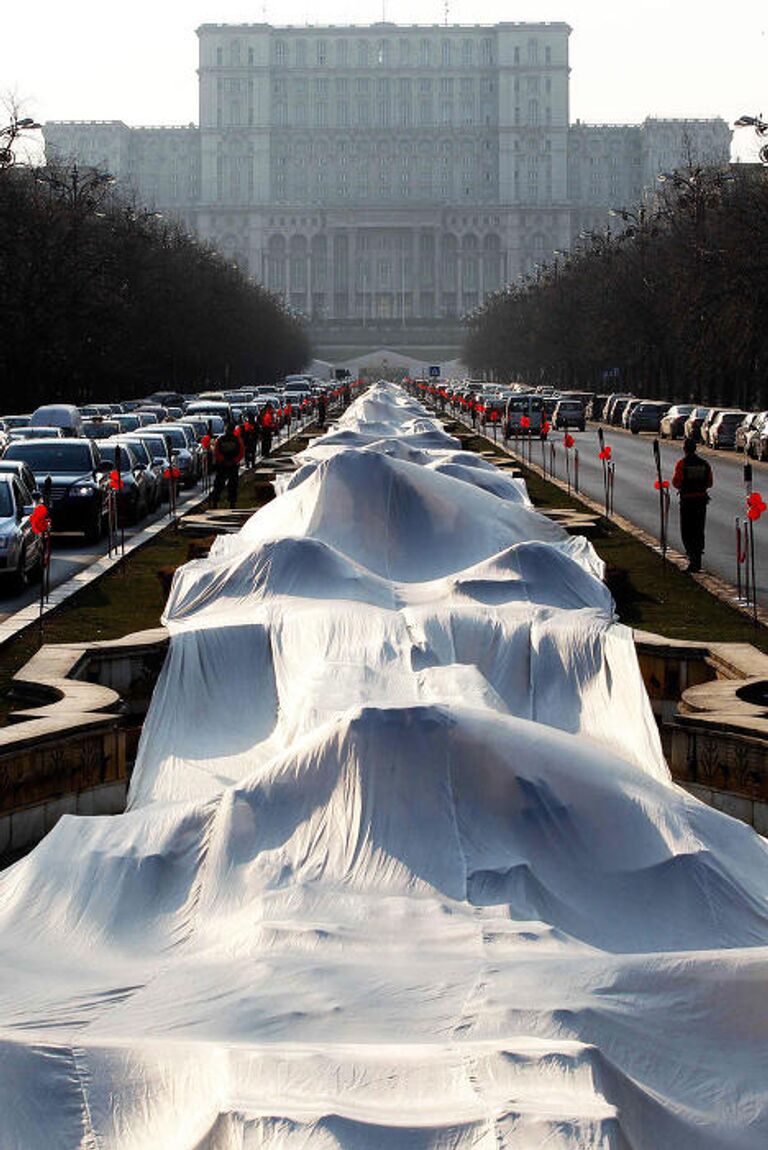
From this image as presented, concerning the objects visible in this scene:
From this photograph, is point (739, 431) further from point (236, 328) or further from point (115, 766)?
point (236, 328)

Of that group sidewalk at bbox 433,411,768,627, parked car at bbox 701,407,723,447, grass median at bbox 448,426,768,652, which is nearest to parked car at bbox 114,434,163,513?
sidewalk at bbox 433,411,768,627

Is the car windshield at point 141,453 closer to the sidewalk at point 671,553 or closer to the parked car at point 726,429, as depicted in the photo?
the sidewalk at point 671,553

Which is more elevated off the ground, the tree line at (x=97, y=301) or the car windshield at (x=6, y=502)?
the tree line at (x=97, y=301)

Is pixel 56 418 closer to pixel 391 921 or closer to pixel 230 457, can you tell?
pixel 230 457

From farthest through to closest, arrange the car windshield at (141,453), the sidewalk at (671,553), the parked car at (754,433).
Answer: the parked car at (754,433) < the car windshield at (141,453) < the sidewalk at (671,553)

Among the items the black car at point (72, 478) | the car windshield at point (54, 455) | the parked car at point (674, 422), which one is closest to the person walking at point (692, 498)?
the black car at point (72, 478)

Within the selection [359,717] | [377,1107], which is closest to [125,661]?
[359,717]
